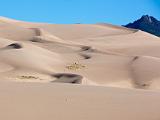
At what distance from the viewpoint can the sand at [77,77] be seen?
7.67 metres

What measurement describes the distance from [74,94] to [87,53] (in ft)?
66.8

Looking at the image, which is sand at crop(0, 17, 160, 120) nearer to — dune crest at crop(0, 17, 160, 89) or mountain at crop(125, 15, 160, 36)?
dune crest at crop(0, 17, 160, 89)

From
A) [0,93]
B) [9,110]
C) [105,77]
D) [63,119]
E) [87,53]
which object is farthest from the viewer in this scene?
[87,53]

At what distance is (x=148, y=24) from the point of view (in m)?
106

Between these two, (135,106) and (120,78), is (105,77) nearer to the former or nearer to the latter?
(120,78)

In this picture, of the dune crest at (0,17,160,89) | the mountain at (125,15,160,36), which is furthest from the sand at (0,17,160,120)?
the mountain at (125,15,160,36)

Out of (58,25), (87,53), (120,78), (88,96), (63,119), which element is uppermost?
(58,25)

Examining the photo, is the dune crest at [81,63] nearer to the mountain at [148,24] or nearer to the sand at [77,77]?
the sand at [77,77]

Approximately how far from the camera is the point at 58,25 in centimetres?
5428

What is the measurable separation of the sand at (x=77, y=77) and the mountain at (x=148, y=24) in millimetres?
46543

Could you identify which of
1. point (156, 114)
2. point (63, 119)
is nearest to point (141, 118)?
point (156, 114)

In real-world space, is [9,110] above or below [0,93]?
below

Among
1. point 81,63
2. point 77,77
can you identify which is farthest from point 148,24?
point 77,77

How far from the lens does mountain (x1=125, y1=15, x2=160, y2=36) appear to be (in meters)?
105
